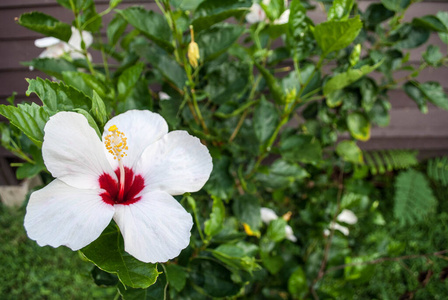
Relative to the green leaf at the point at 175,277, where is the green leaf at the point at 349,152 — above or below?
→ below

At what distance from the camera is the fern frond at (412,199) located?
2436 mm

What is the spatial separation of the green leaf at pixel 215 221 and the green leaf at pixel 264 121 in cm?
35

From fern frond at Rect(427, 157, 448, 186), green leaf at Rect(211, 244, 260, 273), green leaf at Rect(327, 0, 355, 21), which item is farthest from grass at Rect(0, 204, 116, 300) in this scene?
fern frond at Rect(427, 157, 448, 186)

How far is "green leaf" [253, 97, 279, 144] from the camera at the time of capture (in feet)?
3.95

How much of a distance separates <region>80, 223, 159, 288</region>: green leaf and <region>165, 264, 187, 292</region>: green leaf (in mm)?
261

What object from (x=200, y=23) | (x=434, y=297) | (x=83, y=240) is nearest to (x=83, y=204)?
(x=83, y=240)

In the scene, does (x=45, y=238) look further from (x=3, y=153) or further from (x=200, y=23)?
(x=3, y=153)

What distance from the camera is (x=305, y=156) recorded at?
120 centimetres

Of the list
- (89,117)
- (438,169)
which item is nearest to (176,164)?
(89,117)

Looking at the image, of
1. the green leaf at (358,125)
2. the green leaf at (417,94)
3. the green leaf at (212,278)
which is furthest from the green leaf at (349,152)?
the green leaf at (212,278)

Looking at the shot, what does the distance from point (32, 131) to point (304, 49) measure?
80 centimetres

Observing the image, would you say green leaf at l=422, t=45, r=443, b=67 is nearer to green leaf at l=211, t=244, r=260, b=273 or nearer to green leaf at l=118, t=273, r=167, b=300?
green leaf at l=211, t=244, r=260, b=273

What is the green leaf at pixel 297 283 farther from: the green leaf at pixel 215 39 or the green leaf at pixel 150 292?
the green leaf at pixel 215 39

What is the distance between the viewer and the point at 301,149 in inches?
48.6
